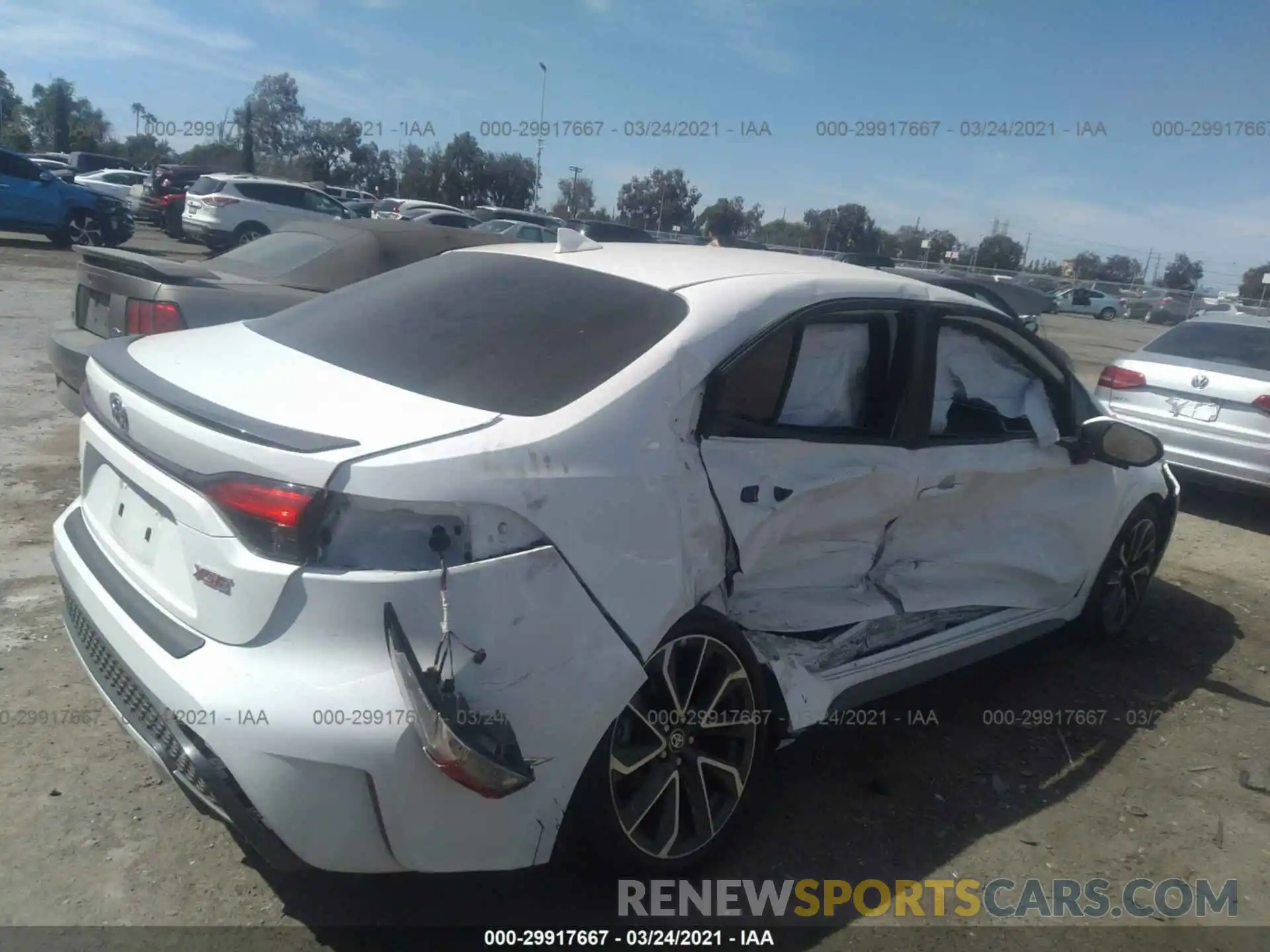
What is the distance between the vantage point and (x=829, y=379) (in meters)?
3.37

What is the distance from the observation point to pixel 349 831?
7.14ft

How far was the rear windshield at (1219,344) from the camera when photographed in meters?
7.70

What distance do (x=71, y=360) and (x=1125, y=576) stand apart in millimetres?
5387

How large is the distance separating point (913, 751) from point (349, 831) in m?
2.35

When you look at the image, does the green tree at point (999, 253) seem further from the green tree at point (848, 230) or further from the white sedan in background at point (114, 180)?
the white sedan in background at point (114, 180)

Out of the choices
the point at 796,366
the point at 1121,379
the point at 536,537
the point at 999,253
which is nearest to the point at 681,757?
the point at 536,537

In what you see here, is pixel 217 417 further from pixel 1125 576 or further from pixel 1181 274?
pixel 1181 274

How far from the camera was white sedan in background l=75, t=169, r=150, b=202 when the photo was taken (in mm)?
29969

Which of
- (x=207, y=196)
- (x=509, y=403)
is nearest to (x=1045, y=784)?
(x=509, y=403)

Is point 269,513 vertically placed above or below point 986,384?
below

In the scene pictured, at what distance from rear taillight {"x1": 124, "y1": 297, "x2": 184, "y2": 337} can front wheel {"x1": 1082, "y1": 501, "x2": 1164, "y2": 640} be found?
181 inches

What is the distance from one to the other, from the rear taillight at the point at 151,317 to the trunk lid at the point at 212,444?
6.94 ft

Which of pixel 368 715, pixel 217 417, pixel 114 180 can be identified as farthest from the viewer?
pixel 114 180

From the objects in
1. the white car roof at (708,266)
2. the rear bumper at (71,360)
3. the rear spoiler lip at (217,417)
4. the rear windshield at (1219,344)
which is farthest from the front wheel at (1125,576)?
the rear bumper at (71,360)
